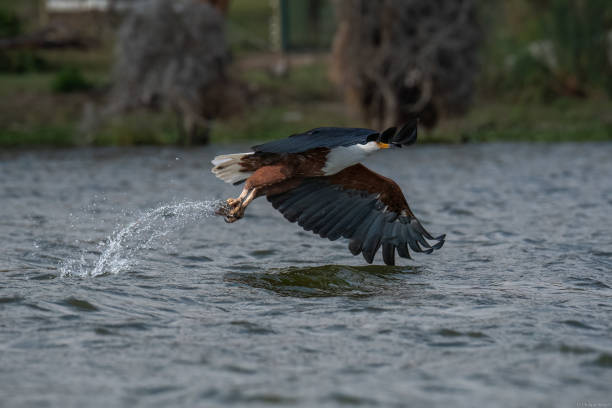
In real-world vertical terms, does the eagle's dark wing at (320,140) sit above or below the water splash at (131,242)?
above

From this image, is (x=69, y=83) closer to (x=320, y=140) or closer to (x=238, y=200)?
(x=238, y=200)

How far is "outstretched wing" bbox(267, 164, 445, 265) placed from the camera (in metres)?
6.68

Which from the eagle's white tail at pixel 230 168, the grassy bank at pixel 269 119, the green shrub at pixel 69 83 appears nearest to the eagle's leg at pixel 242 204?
the eagle's white tail at pixel 230 168

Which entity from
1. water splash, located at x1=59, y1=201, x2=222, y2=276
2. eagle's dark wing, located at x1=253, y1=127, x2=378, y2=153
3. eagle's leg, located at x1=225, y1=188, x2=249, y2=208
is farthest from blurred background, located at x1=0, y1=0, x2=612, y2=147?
eagle's dark wing, located at x1=253, y1=127, x2=378, y2=153

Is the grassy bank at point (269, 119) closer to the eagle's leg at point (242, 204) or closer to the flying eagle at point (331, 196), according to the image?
the flying eagle at point (331, 196)

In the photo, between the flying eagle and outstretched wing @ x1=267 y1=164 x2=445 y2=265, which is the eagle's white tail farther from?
outstretched wing @ x1=267 y1=164 x2=445 y2=265

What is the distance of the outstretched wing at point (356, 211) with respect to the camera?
6.68 meters

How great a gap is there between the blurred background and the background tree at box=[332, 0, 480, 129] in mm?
27

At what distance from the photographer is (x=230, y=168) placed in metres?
6.53

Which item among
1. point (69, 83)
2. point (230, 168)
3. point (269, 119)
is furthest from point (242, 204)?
point (69, 83)

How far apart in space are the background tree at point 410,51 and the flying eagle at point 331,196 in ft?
36.5

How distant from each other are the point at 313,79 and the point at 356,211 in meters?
16.6

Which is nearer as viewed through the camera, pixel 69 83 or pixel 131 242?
pixel 131 242

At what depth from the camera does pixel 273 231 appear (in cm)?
927
